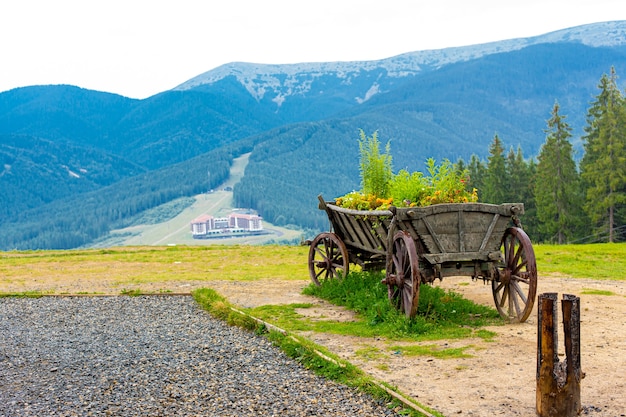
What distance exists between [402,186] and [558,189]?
158 ft

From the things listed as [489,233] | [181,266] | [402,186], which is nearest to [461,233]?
[489,233]

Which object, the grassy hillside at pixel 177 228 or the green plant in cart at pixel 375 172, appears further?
the grassy hillside at pixel 177 228

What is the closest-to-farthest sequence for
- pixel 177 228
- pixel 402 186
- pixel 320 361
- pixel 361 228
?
1. pixel 320 361
2. pixel 402 186
3. pixel 361 228
4. pixel 177 228

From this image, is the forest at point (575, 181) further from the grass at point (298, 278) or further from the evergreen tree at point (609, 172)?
the grass at point (298, 278)

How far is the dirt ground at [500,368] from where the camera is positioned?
6008mm

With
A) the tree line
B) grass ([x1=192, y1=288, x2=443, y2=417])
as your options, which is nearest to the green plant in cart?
grass ([x1=192, y1=288, x2=443, y2=417])

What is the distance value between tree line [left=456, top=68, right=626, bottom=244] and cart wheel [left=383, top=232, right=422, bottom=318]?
4214 cm

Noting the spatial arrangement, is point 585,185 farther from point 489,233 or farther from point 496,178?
point 489,233

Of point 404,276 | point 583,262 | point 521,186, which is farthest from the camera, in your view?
point 521,186

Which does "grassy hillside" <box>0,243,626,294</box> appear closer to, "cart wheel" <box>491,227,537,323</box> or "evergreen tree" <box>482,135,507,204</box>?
"cart wheel" <box>491,227,537,323</box>

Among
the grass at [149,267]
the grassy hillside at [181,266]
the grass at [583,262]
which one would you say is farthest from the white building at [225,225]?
the grass at [583,262]

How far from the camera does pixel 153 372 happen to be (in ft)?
25.1

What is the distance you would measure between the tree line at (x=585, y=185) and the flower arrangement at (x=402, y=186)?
40.4 metres

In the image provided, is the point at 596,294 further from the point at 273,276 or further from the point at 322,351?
the point at 273,276
